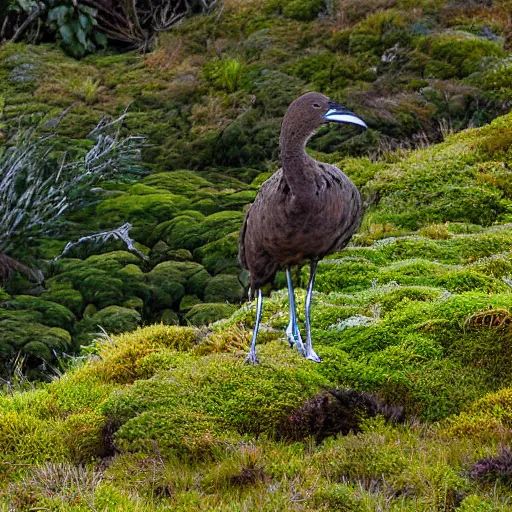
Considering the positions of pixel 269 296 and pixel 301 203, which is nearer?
pixel 301 203

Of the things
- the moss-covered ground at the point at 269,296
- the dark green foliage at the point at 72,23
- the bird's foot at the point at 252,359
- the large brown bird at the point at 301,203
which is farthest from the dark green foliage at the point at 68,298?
the dark green foliage at the point at 72,23

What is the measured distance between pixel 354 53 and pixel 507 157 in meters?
4.65

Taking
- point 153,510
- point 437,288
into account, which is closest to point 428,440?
point 153,510

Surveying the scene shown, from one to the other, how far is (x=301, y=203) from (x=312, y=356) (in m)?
1.25

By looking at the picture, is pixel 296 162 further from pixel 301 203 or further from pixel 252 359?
pixel 252 359

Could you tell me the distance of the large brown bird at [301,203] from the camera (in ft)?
16.6

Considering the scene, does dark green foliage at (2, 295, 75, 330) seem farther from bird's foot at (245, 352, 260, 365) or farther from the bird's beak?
the bird's beak

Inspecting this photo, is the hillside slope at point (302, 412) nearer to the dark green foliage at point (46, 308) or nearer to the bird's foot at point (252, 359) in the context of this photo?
the bird's foot at point (252, 359)

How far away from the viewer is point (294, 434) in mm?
5156

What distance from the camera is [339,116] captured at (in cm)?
516

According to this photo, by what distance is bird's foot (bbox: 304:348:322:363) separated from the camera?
18.7 feet

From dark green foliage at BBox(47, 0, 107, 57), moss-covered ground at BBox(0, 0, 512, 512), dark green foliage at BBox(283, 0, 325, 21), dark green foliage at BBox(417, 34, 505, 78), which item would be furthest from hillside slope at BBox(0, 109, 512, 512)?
dark green foliage at BBox(47, 0, 107, 57)

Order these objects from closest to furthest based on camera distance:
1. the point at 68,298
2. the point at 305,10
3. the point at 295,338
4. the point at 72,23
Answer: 1. the point at 295,338
2. the point at 68,298
3. the point at 72,23
4. the point at 305,10

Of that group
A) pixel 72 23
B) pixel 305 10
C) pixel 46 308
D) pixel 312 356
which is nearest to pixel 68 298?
pixel 46 308
